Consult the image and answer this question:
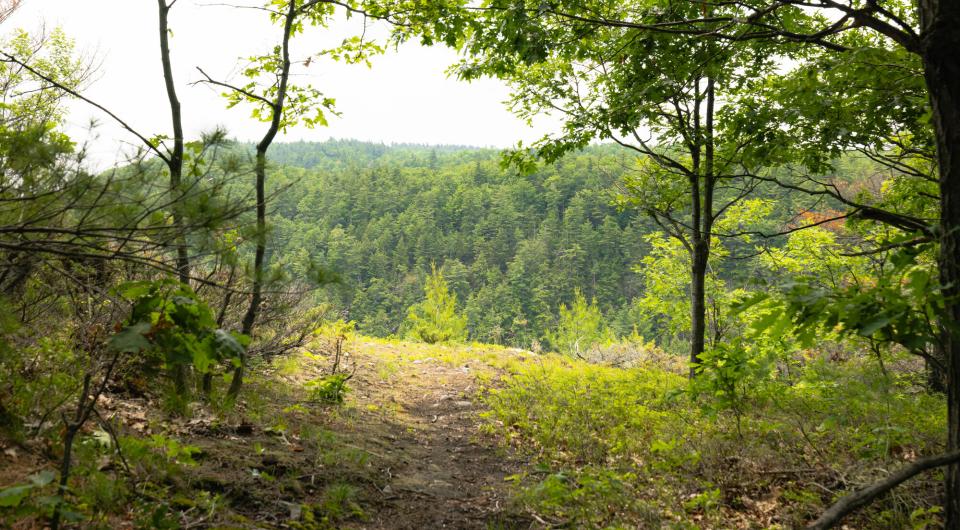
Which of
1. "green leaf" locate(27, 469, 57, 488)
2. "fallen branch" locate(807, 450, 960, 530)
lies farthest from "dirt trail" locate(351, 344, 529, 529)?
"fallen branch" locate(807, 450, 960, 530)

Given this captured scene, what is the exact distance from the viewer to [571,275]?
283 ft

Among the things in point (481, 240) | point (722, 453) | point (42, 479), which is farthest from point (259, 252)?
point (481, 240)

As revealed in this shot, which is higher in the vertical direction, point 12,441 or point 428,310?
point 12,441

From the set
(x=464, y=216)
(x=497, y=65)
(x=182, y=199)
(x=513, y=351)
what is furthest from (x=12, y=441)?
(x=464, y=216)

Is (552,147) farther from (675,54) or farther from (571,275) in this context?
(571,275)

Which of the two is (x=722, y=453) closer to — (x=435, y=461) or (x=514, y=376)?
(x=435, y=461)

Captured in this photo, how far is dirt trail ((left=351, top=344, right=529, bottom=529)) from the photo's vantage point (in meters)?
4.32

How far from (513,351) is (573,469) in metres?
13.1

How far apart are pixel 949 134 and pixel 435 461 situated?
5.48 m

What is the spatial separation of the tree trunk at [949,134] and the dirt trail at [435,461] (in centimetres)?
282

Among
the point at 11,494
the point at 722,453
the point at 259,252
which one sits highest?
the point at 259,252

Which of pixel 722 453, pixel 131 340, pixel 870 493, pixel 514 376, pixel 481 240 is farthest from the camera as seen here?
pixel 481 240

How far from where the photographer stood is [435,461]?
6.12m

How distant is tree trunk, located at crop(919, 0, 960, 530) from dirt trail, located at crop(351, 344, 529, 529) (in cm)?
282
